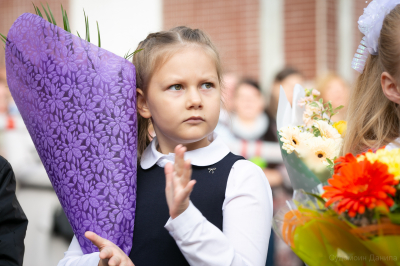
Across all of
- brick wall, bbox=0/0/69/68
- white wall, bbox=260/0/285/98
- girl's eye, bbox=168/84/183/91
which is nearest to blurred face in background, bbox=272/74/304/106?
white wall, bbox=260/0/285/98

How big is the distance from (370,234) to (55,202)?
12.1ft

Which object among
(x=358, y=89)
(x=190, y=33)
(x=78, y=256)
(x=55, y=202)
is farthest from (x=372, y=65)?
(x=55, y=202)

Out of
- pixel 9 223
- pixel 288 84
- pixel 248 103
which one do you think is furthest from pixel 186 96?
pixel 288 84

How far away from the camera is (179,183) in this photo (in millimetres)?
1443

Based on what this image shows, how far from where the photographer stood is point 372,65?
6.23 feet

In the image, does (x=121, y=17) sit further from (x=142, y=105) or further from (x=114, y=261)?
(x=114, y=261)

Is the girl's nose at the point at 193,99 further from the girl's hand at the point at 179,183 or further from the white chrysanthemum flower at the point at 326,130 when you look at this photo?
the white chrysanthemum flower at the point at 326,130

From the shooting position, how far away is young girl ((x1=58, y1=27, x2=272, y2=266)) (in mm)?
1511

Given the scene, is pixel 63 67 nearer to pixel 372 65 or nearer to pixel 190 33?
pixel 190 33

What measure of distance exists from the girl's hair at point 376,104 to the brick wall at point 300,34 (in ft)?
18.4

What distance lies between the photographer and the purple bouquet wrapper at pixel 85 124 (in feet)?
5.63

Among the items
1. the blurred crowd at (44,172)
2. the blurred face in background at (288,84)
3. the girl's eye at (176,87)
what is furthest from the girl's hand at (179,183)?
the blurred face in background at (288,84)

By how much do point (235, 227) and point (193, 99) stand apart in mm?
462

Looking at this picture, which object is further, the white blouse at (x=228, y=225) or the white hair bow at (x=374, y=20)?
the white hair bow at (x=374, y=20)
